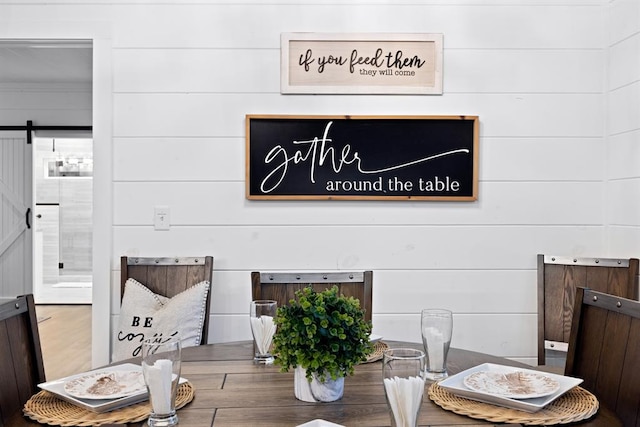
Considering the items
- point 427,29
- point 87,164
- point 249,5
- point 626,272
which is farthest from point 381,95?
point 87,164

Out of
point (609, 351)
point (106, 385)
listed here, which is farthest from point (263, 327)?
point (609, 351)

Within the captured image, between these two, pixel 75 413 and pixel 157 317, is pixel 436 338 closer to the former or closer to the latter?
pixel 75 413

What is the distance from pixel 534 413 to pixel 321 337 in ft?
1.60

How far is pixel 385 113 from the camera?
2.76 metres

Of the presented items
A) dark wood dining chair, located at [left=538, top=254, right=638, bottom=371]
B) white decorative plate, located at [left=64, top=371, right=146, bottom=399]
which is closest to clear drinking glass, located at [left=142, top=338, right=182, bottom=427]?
white decorative plate, located at [left=64, top=371, right=146, bottom=399]

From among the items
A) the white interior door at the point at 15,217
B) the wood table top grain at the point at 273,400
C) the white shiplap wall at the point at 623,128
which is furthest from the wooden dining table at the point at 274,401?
the white interior door at the point at 15,217

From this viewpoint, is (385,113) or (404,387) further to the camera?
(385,113)

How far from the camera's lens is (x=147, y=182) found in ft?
8.98

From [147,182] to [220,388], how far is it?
4.94 ft

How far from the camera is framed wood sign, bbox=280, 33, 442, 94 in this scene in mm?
2732

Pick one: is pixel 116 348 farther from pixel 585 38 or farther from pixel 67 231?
pixel 67 231

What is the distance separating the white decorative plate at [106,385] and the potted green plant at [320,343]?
13.8 inches

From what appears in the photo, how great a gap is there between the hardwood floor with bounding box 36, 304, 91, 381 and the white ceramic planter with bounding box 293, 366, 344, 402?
126 inches

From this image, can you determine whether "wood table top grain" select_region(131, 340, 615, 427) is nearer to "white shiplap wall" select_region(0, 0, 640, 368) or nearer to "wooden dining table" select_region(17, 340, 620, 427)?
"wooden dining table" select_region(17, 340, 620, 427)
